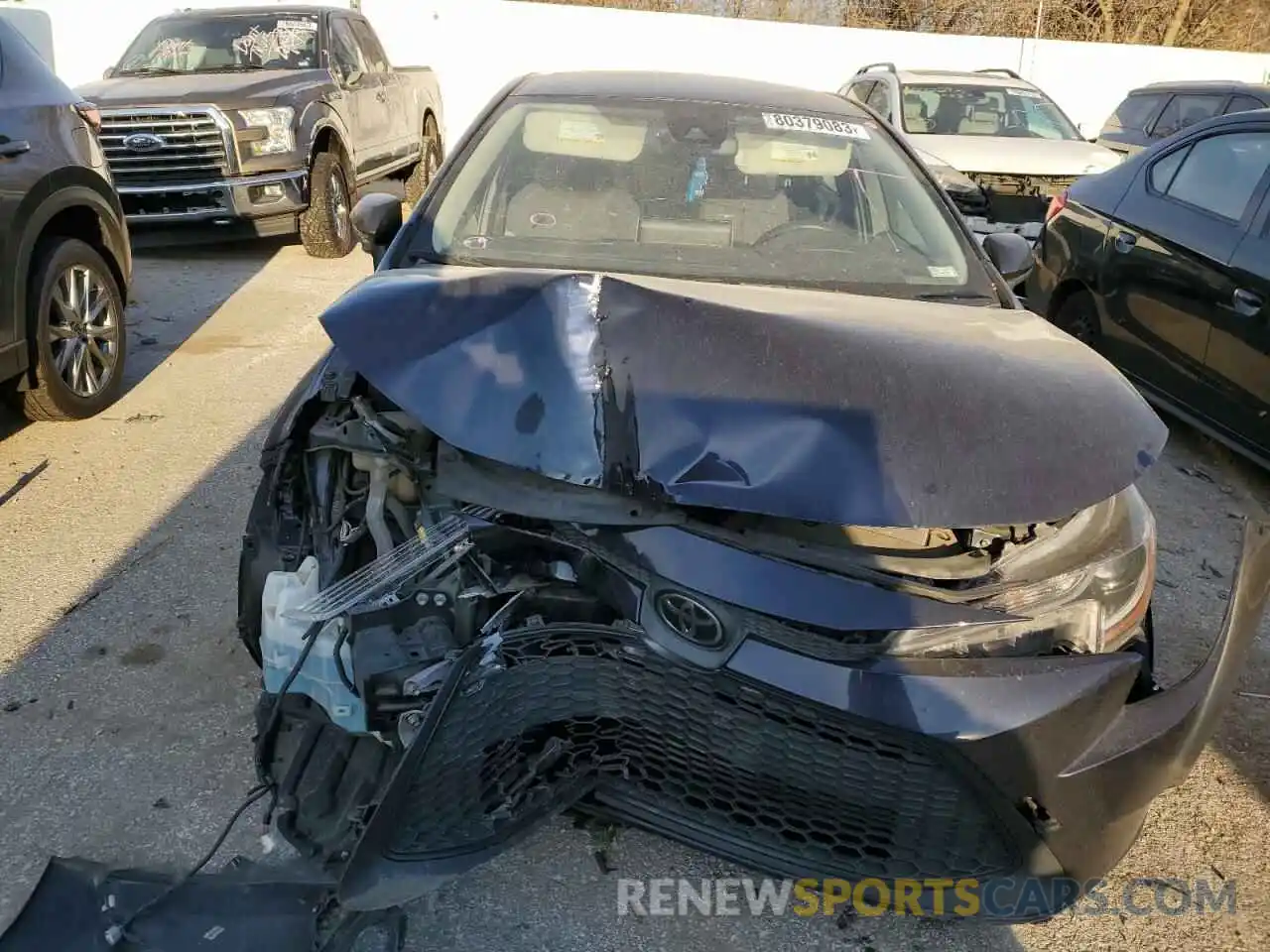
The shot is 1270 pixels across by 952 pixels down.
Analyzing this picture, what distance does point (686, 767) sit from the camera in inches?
76.6

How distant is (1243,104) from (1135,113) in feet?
5.12

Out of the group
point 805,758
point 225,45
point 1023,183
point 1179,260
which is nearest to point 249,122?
point 225,45

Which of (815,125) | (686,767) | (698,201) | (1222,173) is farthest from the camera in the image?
(1222,173)

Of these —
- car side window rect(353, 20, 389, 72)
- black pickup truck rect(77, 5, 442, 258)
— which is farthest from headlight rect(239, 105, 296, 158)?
car side window rect(353, 20, 389, 72)

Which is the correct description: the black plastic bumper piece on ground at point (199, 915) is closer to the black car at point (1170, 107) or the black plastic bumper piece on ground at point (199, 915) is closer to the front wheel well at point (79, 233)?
the front wheel well at point (79, 233)

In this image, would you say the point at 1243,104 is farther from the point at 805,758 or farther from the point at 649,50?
the point at 805,758

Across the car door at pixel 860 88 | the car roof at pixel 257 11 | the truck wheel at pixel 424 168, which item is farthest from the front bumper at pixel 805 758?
the truck wheel at pixel 424 168

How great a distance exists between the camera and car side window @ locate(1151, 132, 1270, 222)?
451cm

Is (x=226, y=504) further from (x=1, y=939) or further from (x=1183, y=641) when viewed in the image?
(x=1183, y=641)

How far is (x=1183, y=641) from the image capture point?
345cm

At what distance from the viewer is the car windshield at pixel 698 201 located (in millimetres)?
3078

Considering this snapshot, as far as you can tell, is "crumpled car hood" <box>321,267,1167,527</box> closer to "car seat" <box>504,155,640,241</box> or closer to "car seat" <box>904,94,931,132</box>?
"car seat" <box>504,155,640,241</box>

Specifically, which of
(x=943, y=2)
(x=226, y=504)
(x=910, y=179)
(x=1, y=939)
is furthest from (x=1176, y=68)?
(x=1, y=939)

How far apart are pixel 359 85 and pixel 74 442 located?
5.55 m
